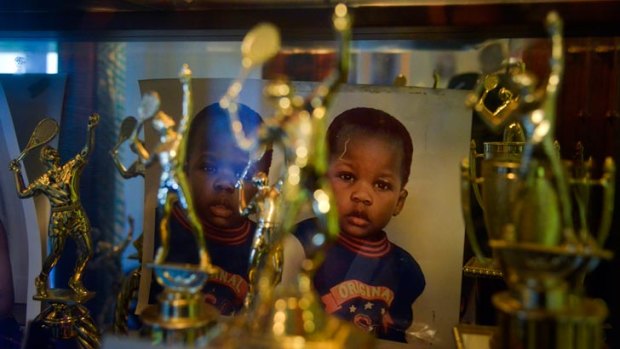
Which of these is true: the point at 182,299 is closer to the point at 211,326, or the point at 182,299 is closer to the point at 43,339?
the point at 211,326

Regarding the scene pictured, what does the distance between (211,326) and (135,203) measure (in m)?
0.53

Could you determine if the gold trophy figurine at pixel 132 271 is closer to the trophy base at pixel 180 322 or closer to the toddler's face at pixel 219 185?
the toddler's face at pixel 219 185

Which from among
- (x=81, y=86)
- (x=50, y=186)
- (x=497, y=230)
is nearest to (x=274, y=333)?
(x=497, y=230)

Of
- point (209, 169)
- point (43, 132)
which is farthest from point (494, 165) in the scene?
point (43, 132)

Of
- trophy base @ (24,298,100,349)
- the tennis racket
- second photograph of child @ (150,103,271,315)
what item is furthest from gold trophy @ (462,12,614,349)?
the tennis racket

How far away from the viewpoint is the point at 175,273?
69 centimetres

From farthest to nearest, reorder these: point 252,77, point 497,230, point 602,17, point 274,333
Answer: point 252,77 < point 602,17 < point 497,230 < point 274,333

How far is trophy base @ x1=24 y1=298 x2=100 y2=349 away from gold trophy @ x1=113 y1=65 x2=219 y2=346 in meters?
0.32

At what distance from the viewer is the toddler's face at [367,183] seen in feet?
3.28

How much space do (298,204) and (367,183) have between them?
0.34m

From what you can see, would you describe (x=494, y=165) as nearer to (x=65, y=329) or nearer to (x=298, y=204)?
(x=298, y=204)

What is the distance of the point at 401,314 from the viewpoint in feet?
3.25

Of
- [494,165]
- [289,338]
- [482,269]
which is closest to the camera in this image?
[289,338]

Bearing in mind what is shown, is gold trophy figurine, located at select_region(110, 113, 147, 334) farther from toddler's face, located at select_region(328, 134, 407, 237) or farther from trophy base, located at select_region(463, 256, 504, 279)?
trophy base, located at select_region(463, 256, 504, 279)
